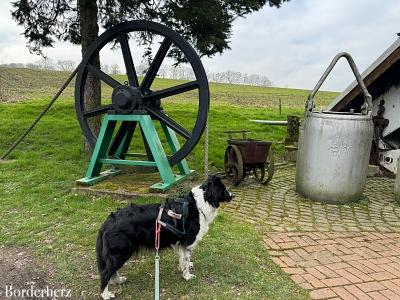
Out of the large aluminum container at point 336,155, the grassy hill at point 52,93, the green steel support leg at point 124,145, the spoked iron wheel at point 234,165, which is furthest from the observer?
the grassy hill at point 52,93

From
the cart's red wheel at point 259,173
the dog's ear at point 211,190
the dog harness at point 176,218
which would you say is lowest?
the cart's red wheel at point 259,173

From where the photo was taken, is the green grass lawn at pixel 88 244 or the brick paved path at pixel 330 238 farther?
the brick paved path at pixel 330 238

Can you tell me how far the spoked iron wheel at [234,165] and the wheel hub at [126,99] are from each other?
5.88 ft

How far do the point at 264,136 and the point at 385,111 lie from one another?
13.4 feet

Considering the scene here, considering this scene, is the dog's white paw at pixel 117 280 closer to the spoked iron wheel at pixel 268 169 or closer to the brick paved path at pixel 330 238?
the brick paved path at pixel 330 238

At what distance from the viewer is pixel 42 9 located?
8.12 metres

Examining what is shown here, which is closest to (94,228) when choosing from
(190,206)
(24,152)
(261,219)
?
(190,206)

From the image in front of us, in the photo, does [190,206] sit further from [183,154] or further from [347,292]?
[183,154]

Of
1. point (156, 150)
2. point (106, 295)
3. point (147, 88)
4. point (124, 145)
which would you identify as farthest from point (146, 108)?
point (106, 295)

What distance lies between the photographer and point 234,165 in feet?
21.9

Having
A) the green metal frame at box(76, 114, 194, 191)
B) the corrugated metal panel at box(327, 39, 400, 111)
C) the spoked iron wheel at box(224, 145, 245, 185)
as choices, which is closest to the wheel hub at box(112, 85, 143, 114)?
the green metal frame at box(76, 114, 194, 191)

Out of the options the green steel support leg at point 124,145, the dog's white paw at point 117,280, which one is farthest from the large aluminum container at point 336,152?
the dog's white paw at point 117,280

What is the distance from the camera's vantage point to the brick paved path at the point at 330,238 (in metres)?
3.47

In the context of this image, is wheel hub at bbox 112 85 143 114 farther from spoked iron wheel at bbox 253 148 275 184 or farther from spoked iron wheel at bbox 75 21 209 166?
spoked iron wheel at bbox 253 148 275 184
